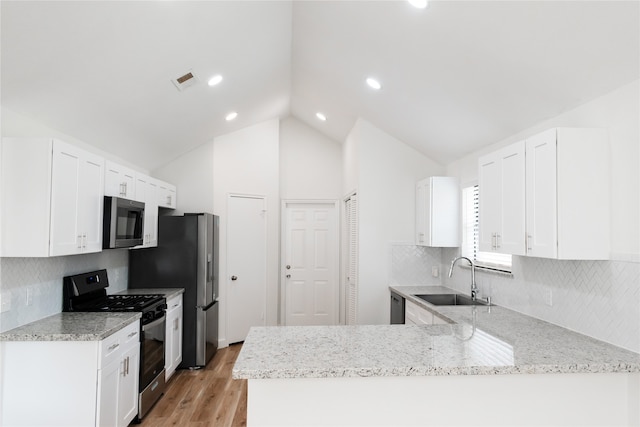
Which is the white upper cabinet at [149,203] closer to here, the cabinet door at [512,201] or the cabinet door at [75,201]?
the cabinet door at [75,201]

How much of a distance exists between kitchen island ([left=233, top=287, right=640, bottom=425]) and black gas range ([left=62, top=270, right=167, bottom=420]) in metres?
1.66

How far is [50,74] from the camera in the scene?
2.37 meters

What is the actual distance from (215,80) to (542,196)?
2847 mm

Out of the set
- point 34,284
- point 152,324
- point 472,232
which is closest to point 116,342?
point 152,324

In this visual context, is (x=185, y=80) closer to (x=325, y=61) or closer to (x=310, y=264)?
(x=325, y=61)

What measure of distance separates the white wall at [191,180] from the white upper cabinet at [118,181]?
4.87 ft

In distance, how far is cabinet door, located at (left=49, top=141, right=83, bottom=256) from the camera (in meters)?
2.43

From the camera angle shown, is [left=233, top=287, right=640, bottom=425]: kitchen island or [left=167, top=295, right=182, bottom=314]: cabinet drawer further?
[left=167, top=295, right=182, bottom=314]: cabinet drawer

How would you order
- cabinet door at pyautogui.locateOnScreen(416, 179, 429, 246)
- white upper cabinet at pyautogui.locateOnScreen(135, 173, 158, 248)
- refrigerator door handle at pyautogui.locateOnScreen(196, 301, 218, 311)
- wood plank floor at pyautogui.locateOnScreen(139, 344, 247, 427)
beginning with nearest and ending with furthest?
wood plank floor at pyautogui.locateOnScreen(139, 344, 247, 427) < white upper cabinet at pyautogui.locateOnScreen(135, 173, 158, 248) < cabinet door at pyautogui.locateOnScreen(416, 179, 429, 246) < refrigerator door handle at pyautogui.locateOnScreen(196, 301, 218, 311)

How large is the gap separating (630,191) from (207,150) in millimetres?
4516

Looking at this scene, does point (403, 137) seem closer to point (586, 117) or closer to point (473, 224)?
point (473, 224)

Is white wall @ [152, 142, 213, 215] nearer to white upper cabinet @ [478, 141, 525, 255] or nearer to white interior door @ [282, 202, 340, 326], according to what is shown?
white interior door @ [282, 202, 340, 326]

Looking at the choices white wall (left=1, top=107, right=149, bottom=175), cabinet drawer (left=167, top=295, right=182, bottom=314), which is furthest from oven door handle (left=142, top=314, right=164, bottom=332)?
white wall (left=1, top=107, right=149, bottom=175)

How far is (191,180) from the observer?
512cm
